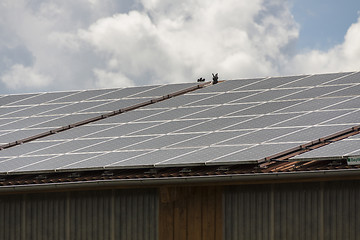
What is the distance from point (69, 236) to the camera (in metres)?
22.6

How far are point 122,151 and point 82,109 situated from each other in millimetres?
7928

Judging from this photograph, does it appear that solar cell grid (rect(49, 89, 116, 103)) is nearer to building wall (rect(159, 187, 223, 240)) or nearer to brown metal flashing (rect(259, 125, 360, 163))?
building wall (rect(159, 187, 223, 240))

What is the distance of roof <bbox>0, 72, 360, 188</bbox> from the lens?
20375 millimetres

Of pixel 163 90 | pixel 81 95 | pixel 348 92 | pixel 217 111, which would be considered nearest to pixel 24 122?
pixel 81 95

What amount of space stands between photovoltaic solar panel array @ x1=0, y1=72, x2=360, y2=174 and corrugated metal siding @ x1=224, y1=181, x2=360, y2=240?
0.97 meters

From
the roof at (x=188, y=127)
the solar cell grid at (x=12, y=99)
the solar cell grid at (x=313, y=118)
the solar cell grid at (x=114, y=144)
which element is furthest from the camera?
the solar cell grid at (x=12, y=99)

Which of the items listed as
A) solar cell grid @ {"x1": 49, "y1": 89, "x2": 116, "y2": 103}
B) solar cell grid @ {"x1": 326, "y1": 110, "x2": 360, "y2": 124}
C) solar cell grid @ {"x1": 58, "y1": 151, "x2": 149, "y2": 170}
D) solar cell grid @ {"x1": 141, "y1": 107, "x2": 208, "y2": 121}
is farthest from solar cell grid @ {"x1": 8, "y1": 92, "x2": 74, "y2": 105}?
solar cell grid @ {"x1": 326, "y1": 110, "x2": 360, "y2": 124}

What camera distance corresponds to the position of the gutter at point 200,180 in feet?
60.0

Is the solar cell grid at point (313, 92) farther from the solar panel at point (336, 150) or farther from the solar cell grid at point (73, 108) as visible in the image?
the solar cell grid at point (73, 108)

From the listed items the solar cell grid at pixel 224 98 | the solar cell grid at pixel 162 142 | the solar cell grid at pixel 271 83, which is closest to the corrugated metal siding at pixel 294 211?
the solar cell grid at pixel 162 142

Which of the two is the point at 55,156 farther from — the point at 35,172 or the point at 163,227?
the point at 163,227

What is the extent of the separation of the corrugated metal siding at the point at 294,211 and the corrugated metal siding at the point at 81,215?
2.44 metres

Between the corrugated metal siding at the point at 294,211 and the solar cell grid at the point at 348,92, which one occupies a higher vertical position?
the solar cell grid at the point at 348,92

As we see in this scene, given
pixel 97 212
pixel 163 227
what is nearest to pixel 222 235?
pixel 163 227
